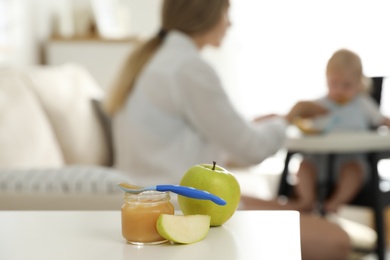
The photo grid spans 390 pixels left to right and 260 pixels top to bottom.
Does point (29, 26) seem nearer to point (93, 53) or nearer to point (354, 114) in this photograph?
point (93, 53)

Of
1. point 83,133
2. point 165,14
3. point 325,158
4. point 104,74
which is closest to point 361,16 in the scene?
point 104,74

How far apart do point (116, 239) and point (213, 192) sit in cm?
15

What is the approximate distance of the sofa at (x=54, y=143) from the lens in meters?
1.94

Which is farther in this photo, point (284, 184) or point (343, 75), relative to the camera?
point (284, 184)

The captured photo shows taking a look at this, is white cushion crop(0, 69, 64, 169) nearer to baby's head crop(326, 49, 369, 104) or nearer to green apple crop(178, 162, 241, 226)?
baby's head crop(326, 49, 369, 104)

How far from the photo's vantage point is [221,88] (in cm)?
229

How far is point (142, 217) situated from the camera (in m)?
1.08

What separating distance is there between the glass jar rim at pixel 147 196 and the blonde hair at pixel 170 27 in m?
1.31

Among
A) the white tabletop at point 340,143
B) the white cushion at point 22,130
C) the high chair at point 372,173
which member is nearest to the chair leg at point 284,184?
the high chair at point 372,173

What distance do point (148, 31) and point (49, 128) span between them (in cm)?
320

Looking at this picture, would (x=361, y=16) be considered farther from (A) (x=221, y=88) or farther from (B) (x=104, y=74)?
(A) (x=221, y=88)

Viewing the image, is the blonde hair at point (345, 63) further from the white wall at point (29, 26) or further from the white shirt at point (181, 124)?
the white wall at point (29, 26)

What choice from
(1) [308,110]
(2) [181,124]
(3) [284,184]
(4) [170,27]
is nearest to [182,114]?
(2) [181,124]

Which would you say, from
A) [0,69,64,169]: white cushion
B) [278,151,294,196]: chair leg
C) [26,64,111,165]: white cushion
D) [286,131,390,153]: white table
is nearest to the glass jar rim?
[0,69,64,169]: white cushion
